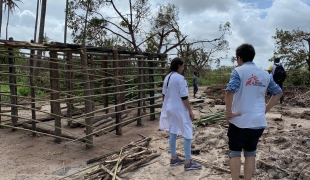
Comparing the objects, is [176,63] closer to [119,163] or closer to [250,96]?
[250,96]

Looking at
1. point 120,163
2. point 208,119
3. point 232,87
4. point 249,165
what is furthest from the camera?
point 208,119

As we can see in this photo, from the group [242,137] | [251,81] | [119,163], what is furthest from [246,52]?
[119,163]

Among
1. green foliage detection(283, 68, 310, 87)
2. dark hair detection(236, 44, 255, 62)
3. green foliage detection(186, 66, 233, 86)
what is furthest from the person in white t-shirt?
green foliage detection(186, 66, 233, 86)

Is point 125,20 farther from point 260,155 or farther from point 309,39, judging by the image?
point 260,155

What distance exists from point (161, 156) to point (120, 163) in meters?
0.76

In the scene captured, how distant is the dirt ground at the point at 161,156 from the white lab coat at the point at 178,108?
0.55 metres

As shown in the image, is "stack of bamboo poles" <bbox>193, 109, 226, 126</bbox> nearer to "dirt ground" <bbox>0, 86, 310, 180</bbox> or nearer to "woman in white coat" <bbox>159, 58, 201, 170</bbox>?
"dirt ground" <bbox>0, 86, 310, 180</bbox>

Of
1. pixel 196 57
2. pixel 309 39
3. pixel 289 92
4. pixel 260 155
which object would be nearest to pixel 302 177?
pixel 260 155

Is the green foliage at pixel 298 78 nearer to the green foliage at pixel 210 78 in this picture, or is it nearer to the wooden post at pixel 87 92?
the green foliage at pixel 210 78

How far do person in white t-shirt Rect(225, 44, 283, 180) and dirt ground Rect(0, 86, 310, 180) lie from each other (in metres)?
0.81

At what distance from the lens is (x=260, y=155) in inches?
151

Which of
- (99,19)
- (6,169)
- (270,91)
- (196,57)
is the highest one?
(99,19)

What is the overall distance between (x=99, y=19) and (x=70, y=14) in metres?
1.59

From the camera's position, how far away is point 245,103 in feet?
8.58
